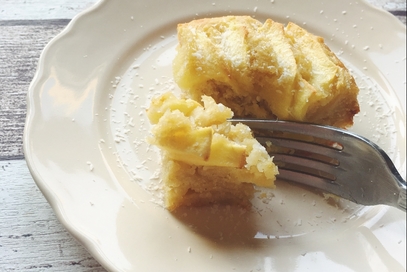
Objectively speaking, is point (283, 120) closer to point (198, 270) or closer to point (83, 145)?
point (198, 270)

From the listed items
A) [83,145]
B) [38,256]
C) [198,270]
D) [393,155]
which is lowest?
[38,256]

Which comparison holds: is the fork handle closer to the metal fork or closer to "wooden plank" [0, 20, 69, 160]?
the metal fork

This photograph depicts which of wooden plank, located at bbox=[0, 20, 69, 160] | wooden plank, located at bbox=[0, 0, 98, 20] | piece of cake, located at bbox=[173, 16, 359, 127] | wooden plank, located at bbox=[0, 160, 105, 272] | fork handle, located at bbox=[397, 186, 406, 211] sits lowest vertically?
wooden plank, located at bbox=[0, 160, 105, 272]

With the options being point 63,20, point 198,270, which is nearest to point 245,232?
point 198,270

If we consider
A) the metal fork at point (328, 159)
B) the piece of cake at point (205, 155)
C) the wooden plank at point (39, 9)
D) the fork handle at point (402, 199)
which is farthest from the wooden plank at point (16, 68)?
the fork handle at point (402, 199)

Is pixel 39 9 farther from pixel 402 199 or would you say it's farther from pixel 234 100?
pixel 402 199

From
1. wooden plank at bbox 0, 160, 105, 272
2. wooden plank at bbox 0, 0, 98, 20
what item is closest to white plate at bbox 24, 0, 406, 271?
wooden plank at bbox 0, 160, 105, 272
